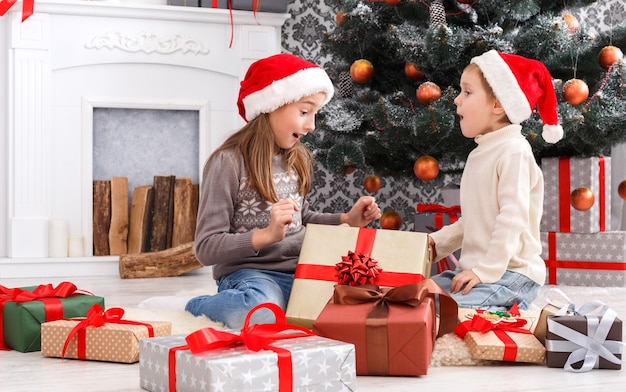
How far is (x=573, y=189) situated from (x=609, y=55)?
549 millimetres

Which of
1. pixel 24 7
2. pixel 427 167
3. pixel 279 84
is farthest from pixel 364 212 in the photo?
pixel 24 7

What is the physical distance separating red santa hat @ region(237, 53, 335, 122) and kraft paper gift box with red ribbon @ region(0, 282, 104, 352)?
729 millimetres

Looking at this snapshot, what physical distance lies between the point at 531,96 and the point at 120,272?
2147 mm

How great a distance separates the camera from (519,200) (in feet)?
7.36

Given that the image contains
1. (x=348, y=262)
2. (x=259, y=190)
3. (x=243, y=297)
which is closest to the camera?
(x=348, y=262)

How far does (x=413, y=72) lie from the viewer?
3404mm

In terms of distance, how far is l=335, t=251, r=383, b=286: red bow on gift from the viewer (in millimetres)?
1955

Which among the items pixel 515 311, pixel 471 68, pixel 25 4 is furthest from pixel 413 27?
pixel 25 4

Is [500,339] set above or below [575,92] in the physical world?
below

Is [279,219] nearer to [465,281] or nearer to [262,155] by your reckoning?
[262,155]

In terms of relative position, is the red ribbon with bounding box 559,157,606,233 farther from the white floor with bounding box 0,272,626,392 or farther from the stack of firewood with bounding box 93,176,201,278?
the stack of firewood with bounding box 93,176,201,278

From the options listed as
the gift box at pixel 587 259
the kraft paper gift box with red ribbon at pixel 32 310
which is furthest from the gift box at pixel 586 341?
the gift box at pixel 587 259

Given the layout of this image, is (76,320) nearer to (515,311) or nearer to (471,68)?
(515,311)

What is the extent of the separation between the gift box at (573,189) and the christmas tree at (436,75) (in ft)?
0.26
